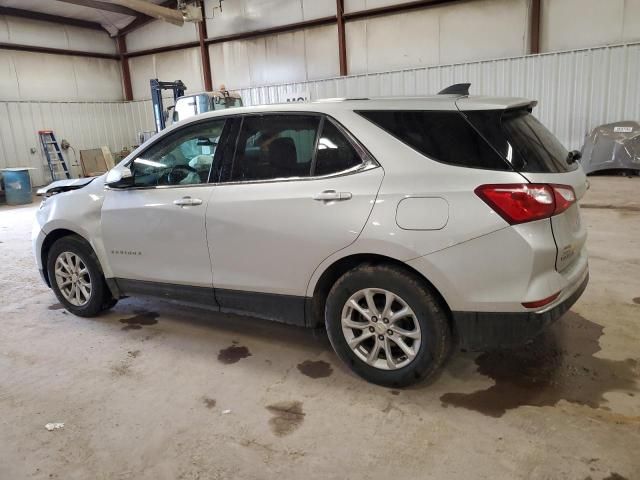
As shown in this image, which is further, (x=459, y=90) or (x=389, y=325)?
(x=459, y=90)

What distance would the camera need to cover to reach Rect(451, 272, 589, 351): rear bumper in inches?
93.4

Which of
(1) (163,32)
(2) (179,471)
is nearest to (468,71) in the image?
(1) (163,32)

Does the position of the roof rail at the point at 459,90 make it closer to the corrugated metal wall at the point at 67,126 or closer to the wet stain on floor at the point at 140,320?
the wet stain on floor at the point at 140,320

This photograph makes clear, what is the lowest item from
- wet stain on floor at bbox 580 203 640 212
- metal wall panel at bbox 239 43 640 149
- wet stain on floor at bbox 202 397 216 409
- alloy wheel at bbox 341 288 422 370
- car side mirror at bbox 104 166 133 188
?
wet stain on floor at bbox 202 397 216 409

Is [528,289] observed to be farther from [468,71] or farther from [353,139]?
[468,71]

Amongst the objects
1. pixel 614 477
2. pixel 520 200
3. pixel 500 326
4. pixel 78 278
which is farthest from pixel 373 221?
pixel 78 278

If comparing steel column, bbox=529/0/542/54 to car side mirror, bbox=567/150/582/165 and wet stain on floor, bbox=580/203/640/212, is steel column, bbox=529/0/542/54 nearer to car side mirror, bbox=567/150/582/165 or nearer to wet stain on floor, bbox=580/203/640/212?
wet stain on floor, bbox=580/203/640/212

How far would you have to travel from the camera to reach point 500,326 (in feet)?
7.93

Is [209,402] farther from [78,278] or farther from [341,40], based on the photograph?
Answer: [341,40]

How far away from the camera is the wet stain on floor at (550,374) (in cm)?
258

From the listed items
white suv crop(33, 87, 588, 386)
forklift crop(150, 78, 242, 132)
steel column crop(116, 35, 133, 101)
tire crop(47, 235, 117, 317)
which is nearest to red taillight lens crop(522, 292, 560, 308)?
white suv crop(33, 87, 588, 386)

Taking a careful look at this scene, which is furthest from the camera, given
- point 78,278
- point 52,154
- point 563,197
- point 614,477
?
point 52,154

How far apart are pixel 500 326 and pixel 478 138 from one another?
92 cm

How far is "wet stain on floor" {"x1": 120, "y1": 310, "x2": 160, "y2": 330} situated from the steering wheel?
1.22 m
